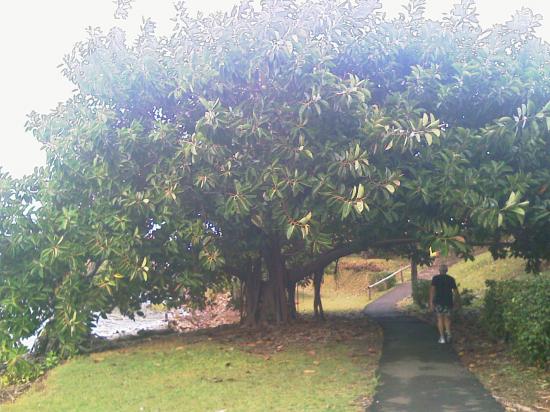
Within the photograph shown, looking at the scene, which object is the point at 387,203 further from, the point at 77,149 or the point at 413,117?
the point at 77,149

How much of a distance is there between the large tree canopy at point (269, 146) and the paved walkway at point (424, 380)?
1.87 meters

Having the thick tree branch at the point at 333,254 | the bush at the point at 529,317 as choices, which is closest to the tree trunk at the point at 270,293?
the thick tree branch at the point at 333,254

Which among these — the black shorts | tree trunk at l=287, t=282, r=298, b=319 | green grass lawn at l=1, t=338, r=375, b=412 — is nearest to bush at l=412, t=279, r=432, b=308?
tree trunk at l=287, t=282, r=298, b=319

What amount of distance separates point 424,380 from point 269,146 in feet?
13.8

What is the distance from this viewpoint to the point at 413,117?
9.77 meters

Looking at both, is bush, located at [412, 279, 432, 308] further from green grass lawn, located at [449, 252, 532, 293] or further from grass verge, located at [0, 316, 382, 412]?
grass verge, located at [0, 316, 382, 412]

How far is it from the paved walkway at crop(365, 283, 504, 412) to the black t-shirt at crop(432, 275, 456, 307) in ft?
2.65

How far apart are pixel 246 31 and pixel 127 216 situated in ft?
11.8

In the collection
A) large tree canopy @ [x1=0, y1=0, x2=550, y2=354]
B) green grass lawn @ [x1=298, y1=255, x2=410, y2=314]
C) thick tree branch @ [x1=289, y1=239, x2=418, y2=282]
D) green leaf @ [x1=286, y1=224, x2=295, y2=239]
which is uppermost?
large tree canopy @ [x1=0, y1=0, x2=550, y2=354]

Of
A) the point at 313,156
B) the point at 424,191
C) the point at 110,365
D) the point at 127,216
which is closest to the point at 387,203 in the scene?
the point at 424,191

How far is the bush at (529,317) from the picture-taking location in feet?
27.1

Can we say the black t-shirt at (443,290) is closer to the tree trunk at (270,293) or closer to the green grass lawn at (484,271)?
the tree trunk at (270,293)

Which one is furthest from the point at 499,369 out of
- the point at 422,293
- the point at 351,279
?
the point at 351,279

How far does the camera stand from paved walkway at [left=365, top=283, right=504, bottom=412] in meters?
7.59
